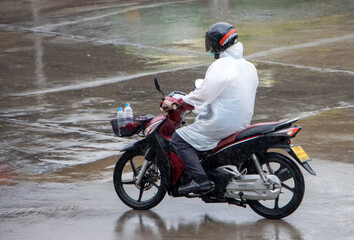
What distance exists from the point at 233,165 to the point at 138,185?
3.21 ft

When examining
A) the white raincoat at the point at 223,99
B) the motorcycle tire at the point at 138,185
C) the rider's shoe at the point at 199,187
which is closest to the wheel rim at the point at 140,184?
the motorcycle tire at the point at 138,185

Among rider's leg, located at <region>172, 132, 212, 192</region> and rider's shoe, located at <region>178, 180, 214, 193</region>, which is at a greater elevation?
rider's leg, located at <region>172, 132, 212, 192</region>

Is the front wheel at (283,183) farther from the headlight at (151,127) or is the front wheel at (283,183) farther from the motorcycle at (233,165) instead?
the headlight at (151,127)

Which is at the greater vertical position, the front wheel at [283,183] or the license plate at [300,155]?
the license plate at [300,155]

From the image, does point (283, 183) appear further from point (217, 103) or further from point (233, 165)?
point (217, 103)

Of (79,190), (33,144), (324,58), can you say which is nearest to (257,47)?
(324,58)

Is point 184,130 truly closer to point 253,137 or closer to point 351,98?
point 253,137

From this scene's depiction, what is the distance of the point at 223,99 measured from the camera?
18.9ft

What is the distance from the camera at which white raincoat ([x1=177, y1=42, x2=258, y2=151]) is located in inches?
224

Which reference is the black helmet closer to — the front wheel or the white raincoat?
the white raincoat

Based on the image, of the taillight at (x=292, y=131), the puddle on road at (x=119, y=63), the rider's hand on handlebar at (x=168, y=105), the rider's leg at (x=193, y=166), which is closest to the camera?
the taillight at (x=292, y=131)

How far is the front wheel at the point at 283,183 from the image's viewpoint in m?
5.82

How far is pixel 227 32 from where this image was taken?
19.1ft

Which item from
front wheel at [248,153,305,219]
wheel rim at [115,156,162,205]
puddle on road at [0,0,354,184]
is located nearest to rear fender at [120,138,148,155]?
wheel rim at [115,156,162,205]
